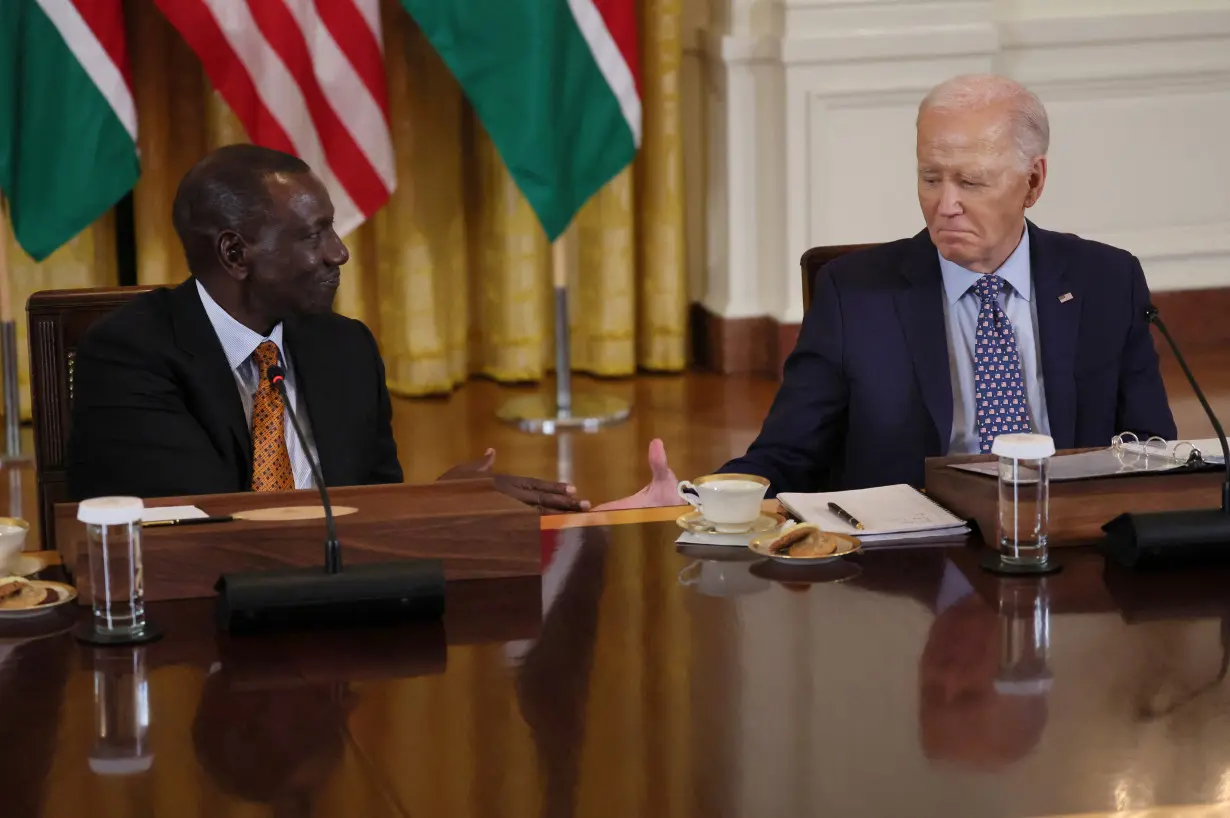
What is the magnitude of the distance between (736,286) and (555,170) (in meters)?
0.88

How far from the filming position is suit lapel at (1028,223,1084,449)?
2834 mm

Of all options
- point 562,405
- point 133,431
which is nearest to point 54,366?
point 133,431

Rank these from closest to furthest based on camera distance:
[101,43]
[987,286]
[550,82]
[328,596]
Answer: [328,596], [987,286], [101,43], [550,82]

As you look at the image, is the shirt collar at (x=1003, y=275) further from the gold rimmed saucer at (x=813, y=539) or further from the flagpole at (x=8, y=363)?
the flagpole at (x=8, y=363)

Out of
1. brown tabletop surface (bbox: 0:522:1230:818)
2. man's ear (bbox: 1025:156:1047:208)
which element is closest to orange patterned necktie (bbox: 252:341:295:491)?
brown tabletop surface (bbox: 0:522:1230:818)

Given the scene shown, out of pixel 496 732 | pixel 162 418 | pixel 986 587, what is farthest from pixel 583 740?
pixel 162 418

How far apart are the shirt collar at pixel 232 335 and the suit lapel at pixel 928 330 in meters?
0.98

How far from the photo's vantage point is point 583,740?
1584mm

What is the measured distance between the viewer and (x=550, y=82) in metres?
5.38

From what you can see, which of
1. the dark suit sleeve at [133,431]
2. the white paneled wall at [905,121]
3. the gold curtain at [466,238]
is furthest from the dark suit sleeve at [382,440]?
the white paneled wall at [905,121]

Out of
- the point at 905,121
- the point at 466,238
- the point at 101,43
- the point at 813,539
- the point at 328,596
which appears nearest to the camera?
the point at 328,596

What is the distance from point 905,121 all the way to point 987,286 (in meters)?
3.03

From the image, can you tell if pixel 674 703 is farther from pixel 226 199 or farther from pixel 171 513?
pixel 226 199

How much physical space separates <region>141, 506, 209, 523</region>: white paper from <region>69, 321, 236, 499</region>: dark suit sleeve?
420mm
